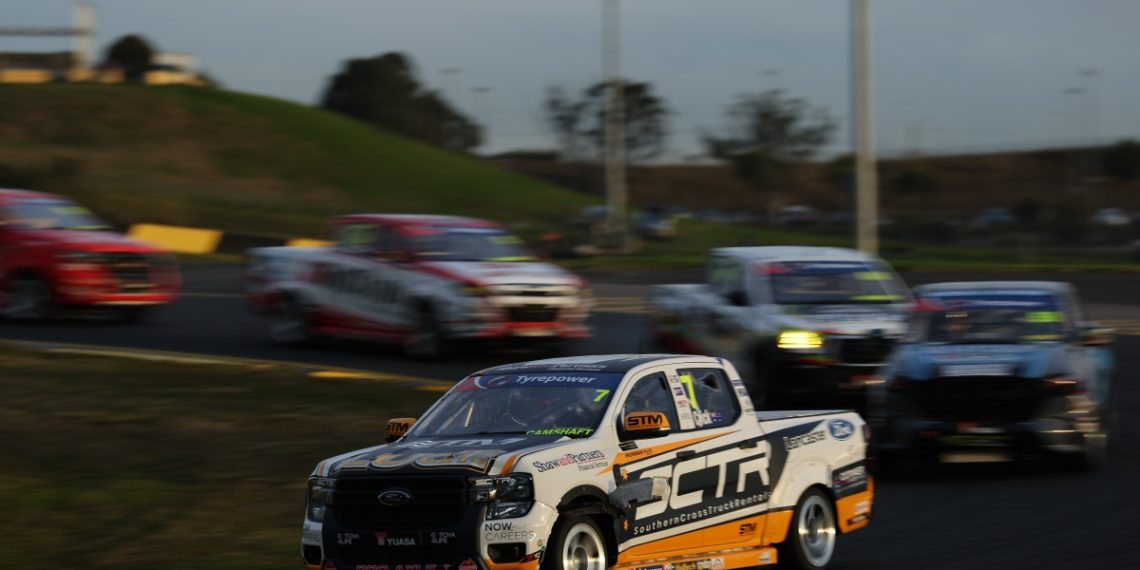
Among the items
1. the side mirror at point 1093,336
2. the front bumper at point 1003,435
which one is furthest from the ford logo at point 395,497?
the side mirror at point 1093,336

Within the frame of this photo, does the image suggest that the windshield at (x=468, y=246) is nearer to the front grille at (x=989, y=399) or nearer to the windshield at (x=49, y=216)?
the windshield at (x=49, y=216)

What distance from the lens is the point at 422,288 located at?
19625mm

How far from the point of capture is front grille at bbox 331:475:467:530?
7.87 metres

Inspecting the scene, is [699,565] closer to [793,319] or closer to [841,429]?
[841,429]

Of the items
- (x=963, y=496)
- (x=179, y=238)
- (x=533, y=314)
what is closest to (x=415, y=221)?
(x=533, y=314)

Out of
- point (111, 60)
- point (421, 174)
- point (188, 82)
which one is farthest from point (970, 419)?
point (111, 60)

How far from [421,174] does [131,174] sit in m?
17.6

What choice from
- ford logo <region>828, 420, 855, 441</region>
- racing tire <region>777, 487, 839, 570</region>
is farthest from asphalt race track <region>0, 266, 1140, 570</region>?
ford logo <region>828, 420, 855, 441</region>

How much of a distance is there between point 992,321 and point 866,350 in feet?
6.44

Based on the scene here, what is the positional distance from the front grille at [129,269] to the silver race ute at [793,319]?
26.8 ft

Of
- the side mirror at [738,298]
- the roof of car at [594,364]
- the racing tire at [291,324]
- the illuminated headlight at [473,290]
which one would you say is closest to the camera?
the roof of car at [594,364]

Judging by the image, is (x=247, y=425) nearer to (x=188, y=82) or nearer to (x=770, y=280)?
(x=770, y=280)

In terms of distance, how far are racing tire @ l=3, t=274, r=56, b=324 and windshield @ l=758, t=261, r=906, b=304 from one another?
10.6 metres

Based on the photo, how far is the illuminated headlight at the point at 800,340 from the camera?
1623 centimetres
